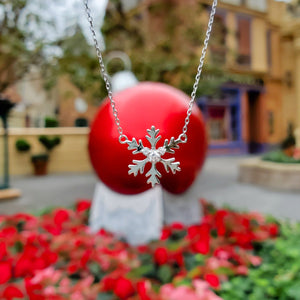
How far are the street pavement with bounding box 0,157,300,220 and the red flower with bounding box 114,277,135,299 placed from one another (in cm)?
269

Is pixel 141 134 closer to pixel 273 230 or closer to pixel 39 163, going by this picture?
pixel 273 230

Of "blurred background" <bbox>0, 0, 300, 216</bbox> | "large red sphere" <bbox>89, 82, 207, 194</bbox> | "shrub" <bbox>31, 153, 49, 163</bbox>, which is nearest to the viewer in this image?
"large red sphere" <bbox>89, 82, 207, 194</bbox>

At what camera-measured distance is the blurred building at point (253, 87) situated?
15125 millimetres

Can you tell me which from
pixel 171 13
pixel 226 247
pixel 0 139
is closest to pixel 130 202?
pixel 226 247

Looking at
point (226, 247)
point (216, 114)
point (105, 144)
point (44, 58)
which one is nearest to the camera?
point (105, 144)

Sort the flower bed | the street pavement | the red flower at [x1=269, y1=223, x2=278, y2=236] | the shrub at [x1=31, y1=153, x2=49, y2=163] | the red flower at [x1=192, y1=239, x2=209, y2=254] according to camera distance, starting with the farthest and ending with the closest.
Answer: the shrub at [x1=31, y1=153, x2=49, y2=163] → the street pavement → the red flower at [x1=269, y1=223, x2=278, y2=236] → the red flower at [x1=192, y1=239, x2=209, y2=254] → the flower bed

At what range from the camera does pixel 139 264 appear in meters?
2.35

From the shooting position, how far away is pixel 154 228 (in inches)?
121

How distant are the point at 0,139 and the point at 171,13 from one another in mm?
6974

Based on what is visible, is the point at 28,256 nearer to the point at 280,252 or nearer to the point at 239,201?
the point at 280,252

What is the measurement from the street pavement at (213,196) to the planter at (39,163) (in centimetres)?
184

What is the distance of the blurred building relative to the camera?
1512 cm

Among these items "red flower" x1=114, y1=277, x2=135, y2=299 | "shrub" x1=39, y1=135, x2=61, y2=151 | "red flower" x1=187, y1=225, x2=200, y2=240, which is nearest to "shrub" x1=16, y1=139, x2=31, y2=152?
"shrub" x1=39, y1=135, x2=61, y2=151

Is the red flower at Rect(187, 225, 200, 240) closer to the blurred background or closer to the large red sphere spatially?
the large red sphere
